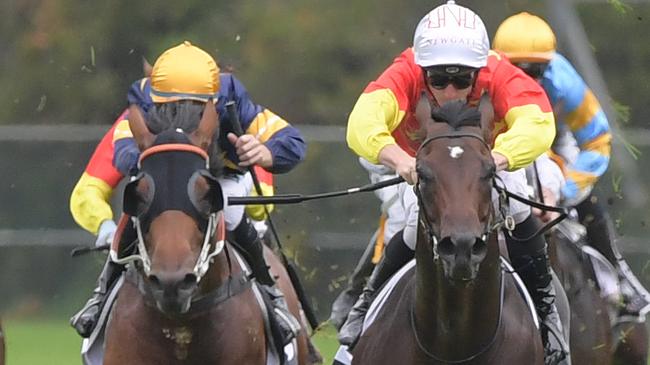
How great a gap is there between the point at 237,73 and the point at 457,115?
15.1m

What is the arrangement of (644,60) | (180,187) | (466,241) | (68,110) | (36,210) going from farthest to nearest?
(68,110) → (644,60) → (36,210) → (180,187) → (466,241)

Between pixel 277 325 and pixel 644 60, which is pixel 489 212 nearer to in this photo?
pixel 277 325

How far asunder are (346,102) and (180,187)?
622 inches

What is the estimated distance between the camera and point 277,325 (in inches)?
335

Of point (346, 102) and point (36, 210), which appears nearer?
point (36, 210)

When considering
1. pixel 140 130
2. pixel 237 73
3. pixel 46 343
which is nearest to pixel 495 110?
pixel 140 130

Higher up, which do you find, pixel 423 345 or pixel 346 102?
pixel 423 345

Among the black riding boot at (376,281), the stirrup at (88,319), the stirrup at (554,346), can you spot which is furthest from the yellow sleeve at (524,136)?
the stirrup at (88,319)

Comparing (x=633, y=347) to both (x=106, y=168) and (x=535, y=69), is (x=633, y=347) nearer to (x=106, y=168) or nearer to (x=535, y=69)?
(x=535, y=69)

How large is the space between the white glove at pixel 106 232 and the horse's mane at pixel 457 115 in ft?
6.36

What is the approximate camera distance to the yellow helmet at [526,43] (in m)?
10.6

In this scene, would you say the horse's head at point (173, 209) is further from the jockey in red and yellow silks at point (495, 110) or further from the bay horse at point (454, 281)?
the bay horse at point (454, 281)

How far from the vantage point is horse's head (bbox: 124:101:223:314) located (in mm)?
7262

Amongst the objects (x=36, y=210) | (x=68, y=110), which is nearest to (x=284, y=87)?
(x=68, y=110)
